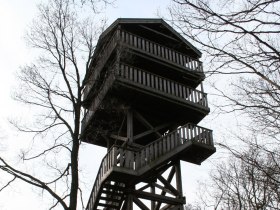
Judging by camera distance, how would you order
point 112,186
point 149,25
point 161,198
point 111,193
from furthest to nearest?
point 149,25, point 161,198, point 111,193, point 112,186

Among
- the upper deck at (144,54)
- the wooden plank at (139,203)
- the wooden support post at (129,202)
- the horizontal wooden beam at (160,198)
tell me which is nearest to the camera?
the wooden support post at (129,202)

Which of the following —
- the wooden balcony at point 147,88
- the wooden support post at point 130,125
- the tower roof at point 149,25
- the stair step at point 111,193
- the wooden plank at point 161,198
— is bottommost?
the wooden plank at point 161,198

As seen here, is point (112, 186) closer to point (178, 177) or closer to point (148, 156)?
point (148, 156)

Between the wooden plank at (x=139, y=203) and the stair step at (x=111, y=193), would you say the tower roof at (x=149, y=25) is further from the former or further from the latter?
the wooden plank at (x=139, y=203)

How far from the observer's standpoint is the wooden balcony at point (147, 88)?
13.9 metres

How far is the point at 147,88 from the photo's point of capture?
46.6 ft

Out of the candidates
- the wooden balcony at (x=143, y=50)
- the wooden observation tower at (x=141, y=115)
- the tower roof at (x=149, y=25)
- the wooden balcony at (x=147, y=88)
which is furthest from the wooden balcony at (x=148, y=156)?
the tower roof at (x=149, y=25)

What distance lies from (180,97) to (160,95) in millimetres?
824

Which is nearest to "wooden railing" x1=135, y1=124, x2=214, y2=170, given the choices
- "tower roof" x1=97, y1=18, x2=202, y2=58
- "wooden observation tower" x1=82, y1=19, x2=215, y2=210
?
"wooden observation tower" x1=82, y1=19, x2=215, y2=210

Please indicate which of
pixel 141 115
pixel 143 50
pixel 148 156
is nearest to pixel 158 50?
pixel 143 50

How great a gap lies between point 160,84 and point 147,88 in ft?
2.29

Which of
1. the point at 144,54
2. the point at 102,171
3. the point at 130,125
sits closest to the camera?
the point at 102,171

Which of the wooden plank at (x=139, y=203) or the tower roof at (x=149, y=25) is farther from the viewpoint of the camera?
the tower roof at (x=149, y=25)

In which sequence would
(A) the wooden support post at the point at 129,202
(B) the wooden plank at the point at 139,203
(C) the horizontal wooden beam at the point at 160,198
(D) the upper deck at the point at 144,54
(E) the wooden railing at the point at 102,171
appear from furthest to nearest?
(D) the upper deck at the point at 144,54 < (C) the horizontal wooden beam at the point at 160,198 < (B) the wooden plank at the point at 139,203 < (A) the wooden support post at the point at 129,202 < (E) the wooden railing at the point at 102,171
